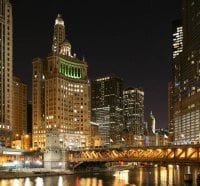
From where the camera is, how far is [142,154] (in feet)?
400

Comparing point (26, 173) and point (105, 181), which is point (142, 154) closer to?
point (105, 181)

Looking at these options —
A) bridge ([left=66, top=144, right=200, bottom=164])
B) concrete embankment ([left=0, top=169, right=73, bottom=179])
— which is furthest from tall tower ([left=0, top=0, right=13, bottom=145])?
concrete embankment ([left=0, top=169, right=73, bottom=179])

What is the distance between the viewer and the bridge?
99.2 m

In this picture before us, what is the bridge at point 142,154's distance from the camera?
3907 inches

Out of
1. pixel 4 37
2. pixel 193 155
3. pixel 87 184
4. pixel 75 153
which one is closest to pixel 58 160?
pixel 75 153

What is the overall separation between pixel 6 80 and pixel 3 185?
89.7 meters

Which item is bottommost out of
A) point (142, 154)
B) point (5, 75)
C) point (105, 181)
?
point (105, 181)

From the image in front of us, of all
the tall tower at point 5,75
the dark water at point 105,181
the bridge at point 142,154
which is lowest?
the dark water at point 105,181

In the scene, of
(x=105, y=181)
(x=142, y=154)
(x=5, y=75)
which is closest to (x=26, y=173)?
(x=105, y=181)

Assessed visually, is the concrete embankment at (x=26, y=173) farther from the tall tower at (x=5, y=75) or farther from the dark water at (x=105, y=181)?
the tall tower at (x=5, y=75)

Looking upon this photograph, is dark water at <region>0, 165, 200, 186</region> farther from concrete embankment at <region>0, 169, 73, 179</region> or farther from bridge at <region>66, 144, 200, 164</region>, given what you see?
concrete embankment at <region>0, 169, 73, 179</region>

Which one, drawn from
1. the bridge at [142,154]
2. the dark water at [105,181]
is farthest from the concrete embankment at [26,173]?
the bridge at [142,154]

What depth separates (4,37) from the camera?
7751 inches

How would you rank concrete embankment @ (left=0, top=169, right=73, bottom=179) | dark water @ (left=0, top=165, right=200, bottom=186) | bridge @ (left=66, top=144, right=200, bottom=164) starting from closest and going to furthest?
1. bridge @ (left=66, top=144, right=200, bottom=164)
2. dark water @ (left=0, top=165, right=200, bottom=186)
3. concrete embankment @ (left=0, top=169, right=73, bottom=179)
